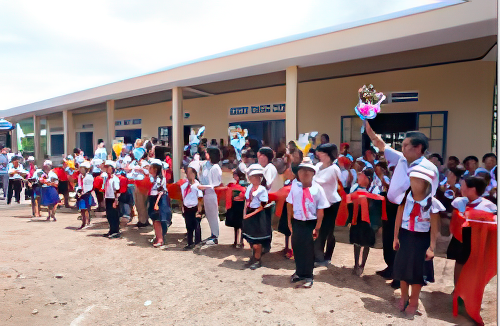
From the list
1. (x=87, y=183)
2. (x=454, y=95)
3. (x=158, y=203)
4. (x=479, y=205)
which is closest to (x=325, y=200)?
(x=479, y=205)

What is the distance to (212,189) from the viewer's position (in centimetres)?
608

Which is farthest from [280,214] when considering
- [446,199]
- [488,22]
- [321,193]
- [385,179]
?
[488,22]

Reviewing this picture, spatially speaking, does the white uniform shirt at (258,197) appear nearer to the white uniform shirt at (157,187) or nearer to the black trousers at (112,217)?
the white uniform shirt at (157,187)

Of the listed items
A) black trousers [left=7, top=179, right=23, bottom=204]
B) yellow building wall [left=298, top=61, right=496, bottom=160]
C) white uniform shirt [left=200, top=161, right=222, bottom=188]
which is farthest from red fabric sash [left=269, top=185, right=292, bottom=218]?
black trousers [left=7, top=179, right=23, bottom=204]

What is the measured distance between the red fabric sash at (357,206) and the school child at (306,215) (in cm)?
56

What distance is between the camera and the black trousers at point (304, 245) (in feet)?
13.9

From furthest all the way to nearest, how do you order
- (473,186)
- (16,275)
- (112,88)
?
1. (112,88)
2. (16,275)
3. (473,186)

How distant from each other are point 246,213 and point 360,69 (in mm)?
6403

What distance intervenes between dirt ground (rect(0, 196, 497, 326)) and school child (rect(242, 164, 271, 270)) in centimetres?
45

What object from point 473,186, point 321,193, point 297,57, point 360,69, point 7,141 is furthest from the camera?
point 7,141

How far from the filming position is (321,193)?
4.21 m

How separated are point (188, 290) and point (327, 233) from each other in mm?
2135

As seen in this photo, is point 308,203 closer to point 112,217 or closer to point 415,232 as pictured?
point 415,232

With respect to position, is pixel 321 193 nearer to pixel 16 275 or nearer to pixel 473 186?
pixel 473 186
